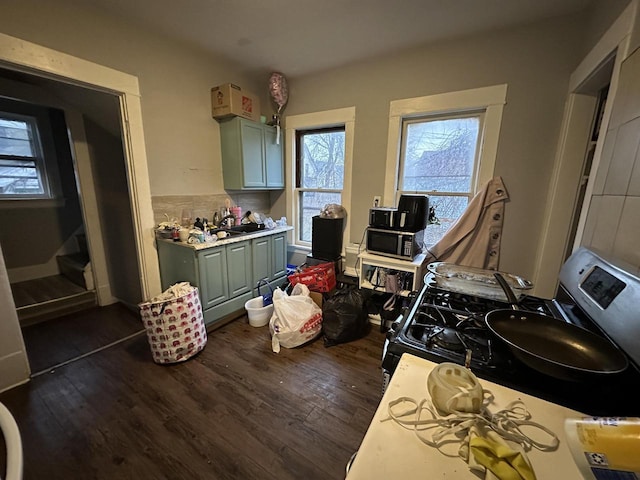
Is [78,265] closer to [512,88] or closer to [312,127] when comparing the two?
[312,127]

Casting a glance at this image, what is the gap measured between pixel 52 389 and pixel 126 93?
2.23m

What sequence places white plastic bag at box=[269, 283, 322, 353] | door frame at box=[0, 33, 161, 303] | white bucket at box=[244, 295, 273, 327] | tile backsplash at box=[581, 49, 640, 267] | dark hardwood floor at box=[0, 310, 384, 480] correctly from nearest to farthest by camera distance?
tile backsplash at box=[581, 49, 640, 267]
dark hardwood floor at box=[0, 310, 384, 480]
door frame at box=[0, 33, 161, 303]
white plastic bag at box=[269, 283, 322, 353]
white bucket at box=[244, 295, 273, 327]

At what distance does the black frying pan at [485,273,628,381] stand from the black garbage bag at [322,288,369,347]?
4.50 feet

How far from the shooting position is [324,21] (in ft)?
6.55

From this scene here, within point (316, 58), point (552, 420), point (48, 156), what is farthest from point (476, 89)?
point (48, 156)

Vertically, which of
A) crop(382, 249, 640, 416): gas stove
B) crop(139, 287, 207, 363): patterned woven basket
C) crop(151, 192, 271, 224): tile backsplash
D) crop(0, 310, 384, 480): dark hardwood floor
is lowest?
crop(0, 310, 384, 480): dark hardwood floor

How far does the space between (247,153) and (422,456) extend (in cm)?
283

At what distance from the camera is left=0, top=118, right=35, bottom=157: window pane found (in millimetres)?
3035

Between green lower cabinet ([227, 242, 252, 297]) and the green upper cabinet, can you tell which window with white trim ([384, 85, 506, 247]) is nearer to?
the green upper cabinet

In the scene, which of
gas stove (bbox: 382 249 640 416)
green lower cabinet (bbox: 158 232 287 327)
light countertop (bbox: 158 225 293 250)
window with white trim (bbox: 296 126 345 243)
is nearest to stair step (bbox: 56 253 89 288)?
green lower cabinet (bbox: 158 232 287 327)

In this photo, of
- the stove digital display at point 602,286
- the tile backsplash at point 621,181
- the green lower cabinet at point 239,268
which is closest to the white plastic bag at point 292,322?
the green lower cabinet at point 239,268

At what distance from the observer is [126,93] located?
2047 millimetres

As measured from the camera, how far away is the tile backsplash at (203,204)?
94.0 inches

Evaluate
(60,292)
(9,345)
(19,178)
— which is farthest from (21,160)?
(9,345)
